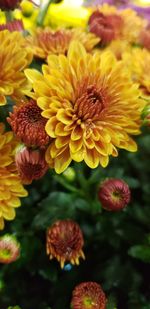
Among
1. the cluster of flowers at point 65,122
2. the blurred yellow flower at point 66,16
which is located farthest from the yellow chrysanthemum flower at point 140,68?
the blurred yellow flower at point 66,16

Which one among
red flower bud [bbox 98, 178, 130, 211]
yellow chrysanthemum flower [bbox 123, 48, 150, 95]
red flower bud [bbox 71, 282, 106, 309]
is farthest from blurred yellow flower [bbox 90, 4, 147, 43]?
red flower bud [bbox 71, 282, 106, 309]

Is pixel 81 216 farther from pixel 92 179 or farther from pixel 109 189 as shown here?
pixel 109 189

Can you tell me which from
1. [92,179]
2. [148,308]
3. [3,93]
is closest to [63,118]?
[3,93]

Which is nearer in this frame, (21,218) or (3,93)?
(3,93)

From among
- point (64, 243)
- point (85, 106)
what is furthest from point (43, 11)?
point (64, 243)

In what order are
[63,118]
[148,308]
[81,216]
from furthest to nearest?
[81,216] → [148,308] → [63,118]

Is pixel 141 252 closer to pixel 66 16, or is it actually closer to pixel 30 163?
pixel 30 163

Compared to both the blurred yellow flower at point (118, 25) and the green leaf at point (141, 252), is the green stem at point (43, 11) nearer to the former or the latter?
the blurred yellow flower at point (118, 25)

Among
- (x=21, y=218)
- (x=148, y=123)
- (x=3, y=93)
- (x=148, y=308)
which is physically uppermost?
(x=3, y=93)
